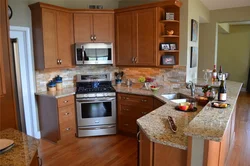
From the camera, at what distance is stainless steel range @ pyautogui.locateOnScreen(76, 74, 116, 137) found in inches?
151

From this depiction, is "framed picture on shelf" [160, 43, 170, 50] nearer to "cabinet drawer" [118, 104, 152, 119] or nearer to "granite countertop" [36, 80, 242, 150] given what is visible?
"cabinet drawer" [118, 104, 152, 119]

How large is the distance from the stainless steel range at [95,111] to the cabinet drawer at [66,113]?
0.09 m

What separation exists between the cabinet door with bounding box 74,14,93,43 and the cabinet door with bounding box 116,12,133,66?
21.9 inches

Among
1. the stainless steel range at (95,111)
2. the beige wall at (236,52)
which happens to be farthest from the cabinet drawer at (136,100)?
the beige wall at (236,52)

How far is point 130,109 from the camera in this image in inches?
152

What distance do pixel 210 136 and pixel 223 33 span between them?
27.7ft

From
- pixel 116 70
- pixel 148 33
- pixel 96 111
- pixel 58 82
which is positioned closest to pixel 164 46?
pixel 148 33

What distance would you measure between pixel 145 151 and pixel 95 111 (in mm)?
2067

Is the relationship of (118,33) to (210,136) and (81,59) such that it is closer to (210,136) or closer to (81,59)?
(81,59)

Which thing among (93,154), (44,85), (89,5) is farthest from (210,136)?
(89,5)

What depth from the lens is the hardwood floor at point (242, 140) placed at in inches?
122

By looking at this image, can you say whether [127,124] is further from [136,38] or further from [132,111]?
[136,38]

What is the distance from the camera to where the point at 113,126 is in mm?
4027

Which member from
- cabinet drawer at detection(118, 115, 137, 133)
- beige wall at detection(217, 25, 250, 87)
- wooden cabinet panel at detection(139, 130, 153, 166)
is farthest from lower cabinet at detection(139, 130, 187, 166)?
beige wall at detection(217, 25, 250, 87)
